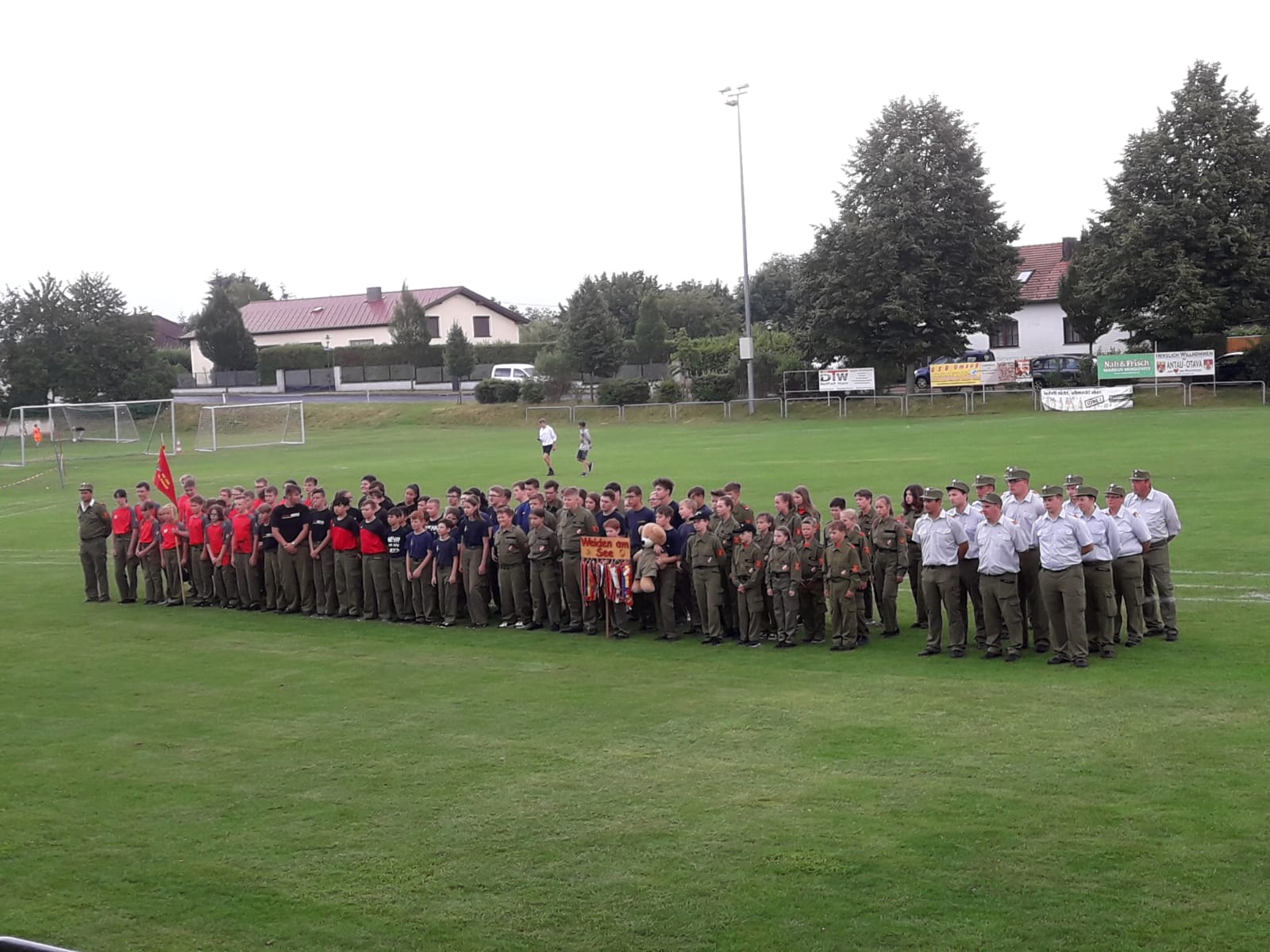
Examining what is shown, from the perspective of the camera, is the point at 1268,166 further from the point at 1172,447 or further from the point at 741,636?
the point at 741,636

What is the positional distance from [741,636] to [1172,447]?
19313mm

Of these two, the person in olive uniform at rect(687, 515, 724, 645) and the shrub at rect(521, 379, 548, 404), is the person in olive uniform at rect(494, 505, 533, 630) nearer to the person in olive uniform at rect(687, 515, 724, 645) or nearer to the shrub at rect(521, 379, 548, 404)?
the person in olive uniform at rect(687, 515, 724, 645)

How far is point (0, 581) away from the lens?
22.2 m

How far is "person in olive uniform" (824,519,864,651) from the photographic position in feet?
45.3

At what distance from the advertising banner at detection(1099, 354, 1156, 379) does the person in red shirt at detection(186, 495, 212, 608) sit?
37433 mm

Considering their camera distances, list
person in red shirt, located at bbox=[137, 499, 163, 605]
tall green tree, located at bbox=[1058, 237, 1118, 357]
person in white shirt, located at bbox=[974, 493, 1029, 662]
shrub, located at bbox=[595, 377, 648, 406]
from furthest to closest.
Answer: shrub, located at bbox=[595, 377, 648, 406] → tall green tree, located at bbox=[1058, 237, 1118, 357] → person in red shirt, located at bbox=[137, 499, 163, 605] → person in white shirt, located at bbox=[974, 493, 1029, 662]

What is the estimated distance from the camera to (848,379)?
174ft

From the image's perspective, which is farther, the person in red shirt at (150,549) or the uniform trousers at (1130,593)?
the person in red shirt at (150,549)

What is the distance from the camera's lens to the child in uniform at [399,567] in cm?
1677

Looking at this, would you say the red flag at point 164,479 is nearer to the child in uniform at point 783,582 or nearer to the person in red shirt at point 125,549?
the person in red shirt at point 125,549

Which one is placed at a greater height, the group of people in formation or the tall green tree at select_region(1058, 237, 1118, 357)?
the tall green tree at select_region(1058, 237, 1118, 357)

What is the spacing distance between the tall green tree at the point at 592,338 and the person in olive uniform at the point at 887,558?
170 feet

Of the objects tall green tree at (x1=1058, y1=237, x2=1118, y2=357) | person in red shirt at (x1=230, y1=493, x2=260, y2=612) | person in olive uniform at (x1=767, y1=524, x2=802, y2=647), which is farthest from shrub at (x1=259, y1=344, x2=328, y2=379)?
person in olive uniform at (x1=767, y1=524, x2=802, y2=647)

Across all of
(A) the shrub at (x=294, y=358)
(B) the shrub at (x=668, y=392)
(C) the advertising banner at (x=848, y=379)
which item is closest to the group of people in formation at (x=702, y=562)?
(C) the advertising banner at (x=848, y=379)
